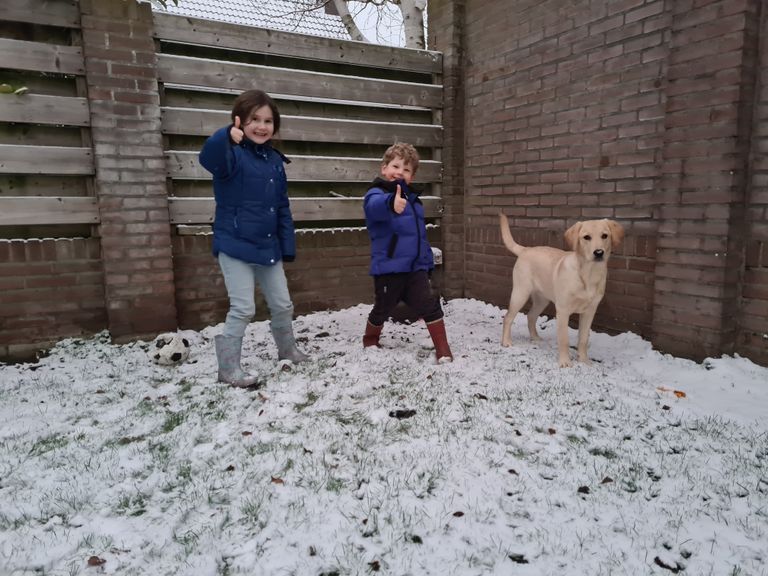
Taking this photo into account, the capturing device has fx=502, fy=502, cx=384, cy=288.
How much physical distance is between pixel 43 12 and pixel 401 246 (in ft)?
11.8

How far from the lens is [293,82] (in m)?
5.27

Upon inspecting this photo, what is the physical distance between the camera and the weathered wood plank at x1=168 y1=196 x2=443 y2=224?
4.91m

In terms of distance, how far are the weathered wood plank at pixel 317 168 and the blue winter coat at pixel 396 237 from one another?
60.5 inches

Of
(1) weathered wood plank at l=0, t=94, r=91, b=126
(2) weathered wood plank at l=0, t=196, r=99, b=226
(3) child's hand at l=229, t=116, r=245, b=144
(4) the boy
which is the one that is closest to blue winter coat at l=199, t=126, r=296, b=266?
(3) child's hand at l=229, t=116, r=245, b=144

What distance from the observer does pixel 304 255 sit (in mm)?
5539

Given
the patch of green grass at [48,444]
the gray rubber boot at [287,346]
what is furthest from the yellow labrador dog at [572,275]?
the patch of green grass at [48,444]

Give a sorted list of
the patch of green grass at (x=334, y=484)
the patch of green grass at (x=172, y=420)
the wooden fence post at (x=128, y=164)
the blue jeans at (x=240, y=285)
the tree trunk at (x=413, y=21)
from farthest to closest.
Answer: the tree trunk at (x=413, y=21) → the wooden fence post at (x=128, y=164) → the blue jeans at (x=240, y=285) → the patch of green grass at (x=172, y=420) → the patch of green grass at (x=334, y=484)

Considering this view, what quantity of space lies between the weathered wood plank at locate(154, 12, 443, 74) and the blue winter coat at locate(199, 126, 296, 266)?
6.52 feet

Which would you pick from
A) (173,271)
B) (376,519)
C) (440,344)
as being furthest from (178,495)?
(173,271)

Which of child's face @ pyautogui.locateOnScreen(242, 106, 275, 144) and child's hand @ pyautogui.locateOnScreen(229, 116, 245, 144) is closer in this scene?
child's hand @ pyautogui.locateOnScreen(229, 116, 245, 144)

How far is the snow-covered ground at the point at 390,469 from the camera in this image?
1.89 meters

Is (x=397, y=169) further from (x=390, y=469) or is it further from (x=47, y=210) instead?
(x=47, y=210)

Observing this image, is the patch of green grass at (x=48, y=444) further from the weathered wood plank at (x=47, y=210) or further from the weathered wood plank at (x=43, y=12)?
the weathered wood plank at (x=43, y=12)

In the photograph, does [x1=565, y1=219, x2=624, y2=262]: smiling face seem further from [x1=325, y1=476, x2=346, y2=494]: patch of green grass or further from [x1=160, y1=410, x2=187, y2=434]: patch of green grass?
[x1=160, y1=410, x2=187, y2=434]: patch of green grass
